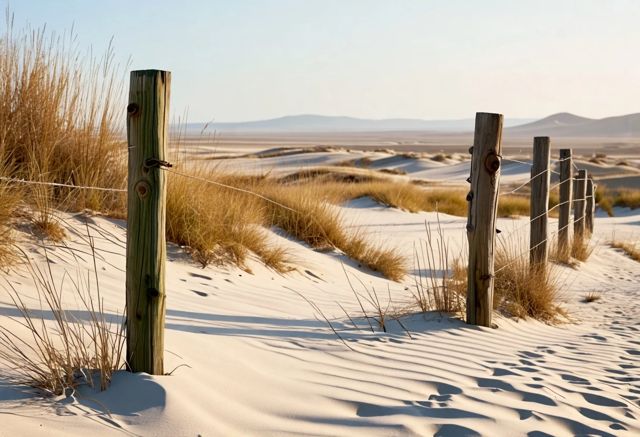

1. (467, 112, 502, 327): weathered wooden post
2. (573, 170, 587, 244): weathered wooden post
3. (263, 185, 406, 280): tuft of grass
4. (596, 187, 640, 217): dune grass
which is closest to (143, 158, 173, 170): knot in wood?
(467, 112, 502, 327): weathered wooden post

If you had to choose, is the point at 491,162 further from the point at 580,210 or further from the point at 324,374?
the point at 580,210

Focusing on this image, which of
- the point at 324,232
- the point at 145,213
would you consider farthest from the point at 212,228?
the point at 145,213

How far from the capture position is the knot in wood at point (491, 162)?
196 inches

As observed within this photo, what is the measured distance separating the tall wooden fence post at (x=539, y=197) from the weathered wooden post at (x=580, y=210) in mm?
2927

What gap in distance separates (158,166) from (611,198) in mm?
18528

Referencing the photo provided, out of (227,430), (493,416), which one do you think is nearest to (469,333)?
(493,416)

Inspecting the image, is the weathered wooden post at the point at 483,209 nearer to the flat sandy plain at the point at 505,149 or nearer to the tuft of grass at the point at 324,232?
the flat sandy plain at the point at 505,149

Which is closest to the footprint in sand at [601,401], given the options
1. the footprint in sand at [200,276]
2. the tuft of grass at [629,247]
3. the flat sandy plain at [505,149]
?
the footprint in sand at [200,276]

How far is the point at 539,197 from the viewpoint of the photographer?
7617mm

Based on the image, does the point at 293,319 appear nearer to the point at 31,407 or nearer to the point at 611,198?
the point at 31,407

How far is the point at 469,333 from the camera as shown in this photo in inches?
192

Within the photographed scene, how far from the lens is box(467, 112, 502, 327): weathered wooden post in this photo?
196 inches

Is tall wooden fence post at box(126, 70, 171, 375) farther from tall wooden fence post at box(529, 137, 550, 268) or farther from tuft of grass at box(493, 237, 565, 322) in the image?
tall wooden fence post at box(529, 137, 550, 268)

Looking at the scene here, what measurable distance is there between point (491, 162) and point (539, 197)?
2859 millimetres
